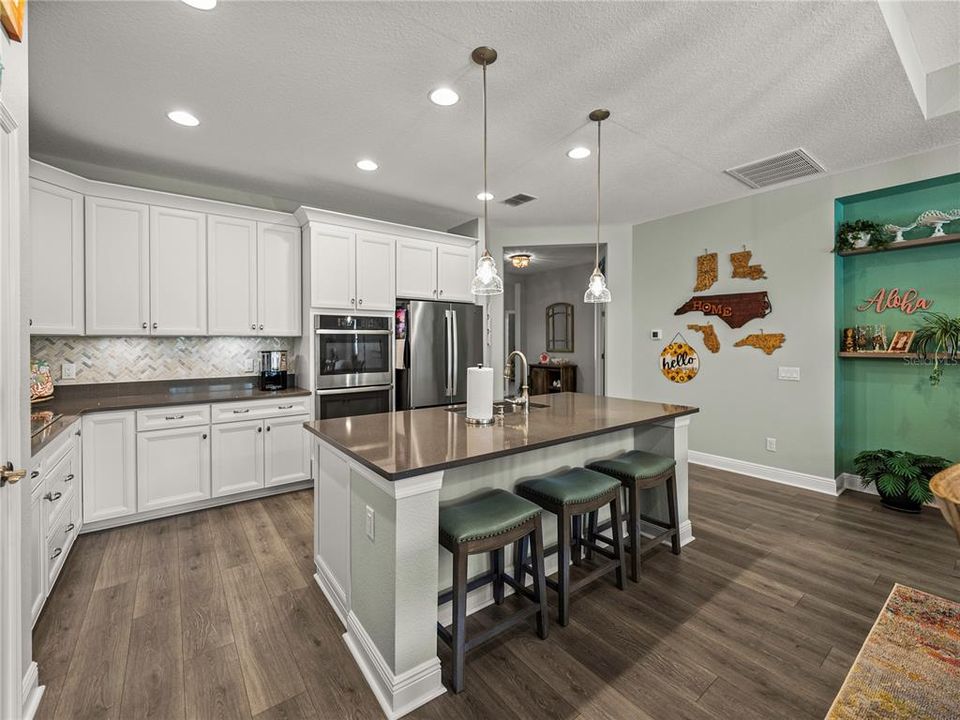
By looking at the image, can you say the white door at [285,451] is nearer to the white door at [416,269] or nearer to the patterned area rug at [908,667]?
the white door at [416,269]

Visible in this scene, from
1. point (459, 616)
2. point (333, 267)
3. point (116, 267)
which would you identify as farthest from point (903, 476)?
point (116, 267)

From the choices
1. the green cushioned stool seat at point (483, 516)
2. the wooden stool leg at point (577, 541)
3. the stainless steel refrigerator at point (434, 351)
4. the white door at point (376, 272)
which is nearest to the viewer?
the green cushioned stool seat at point (483, 516)

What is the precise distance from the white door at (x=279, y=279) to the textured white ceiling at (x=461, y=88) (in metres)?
0.49

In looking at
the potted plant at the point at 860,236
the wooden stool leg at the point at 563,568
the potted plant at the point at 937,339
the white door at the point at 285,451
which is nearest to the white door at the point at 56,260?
the white door at the point at 285,451

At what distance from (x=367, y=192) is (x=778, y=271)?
397 centimetres

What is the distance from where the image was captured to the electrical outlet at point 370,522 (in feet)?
5.97

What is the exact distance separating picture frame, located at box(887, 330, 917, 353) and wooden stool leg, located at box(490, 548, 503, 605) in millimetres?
3699

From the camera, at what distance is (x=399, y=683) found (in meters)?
1.63

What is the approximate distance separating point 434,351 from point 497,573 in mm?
2627

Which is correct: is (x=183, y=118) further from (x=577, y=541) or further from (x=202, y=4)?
(x=577, y=541)

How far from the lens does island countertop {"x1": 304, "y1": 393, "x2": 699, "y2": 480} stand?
5.66 ft

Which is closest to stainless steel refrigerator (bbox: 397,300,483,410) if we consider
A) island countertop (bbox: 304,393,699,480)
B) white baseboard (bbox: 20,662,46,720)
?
island countertop (bbox: 304,393,699,480)

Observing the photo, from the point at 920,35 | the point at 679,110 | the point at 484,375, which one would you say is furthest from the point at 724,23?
the point at 484,375

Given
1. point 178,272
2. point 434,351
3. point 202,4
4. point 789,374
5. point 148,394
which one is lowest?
point 148,394
